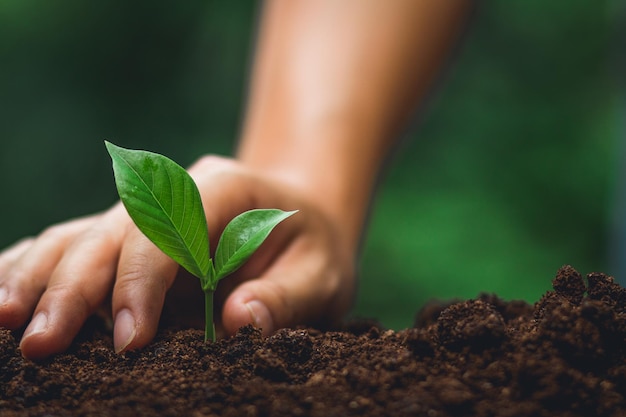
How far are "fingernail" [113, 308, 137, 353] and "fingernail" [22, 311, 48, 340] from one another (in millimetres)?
125

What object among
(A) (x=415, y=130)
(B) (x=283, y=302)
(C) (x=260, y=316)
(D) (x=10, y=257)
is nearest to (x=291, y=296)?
(B) (x=283, y=302)

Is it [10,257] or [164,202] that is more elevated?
[164,202]

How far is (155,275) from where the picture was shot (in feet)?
4.63

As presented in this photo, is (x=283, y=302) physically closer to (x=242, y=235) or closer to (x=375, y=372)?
(x=242, y=235)

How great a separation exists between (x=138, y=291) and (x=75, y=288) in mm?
140

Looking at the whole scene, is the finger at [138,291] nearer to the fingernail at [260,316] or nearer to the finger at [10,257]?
the fingernail at [260,316]

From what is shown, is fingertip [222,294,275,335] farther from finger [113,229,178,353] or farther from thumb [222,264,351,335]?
finger [113,229,178,353]

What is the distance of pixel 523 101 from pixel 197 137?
311 centimetres

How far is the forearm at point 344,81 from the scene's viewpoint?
2.43 m

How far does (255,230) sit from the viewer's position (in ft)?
4.05

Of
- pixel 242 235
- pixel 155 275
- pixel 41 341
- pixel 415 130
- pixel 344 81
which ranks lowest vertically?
pixel 41 341

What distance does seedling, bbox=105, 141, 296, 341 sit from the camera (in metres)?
1.16

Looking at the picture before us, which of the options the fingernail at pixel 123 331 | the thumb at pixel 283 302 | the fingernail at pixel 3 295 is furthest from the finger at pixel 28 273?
the thumb at pixel 283 302

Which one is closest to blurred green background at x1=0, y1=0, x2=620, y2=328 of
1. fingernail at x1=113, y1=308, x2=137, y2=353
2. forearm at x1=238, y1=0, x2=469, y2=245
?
forearm at x1=238, y1=0, x2=469, y2=245
